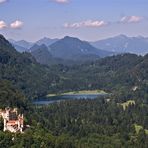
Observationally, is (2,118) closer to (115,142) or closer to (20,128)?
(20,128)

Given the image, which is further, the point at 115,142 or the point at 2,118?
the point at 115,142

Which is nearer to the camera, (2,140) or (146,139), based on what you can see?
(2,140)

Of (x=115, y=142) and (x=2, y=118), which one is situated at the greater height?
(x=2, y=118)

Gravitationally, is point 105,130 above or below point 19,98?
below

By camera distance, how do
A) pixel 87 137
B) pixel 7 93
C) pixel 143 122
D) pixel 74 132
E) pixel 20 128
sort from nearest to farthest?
pixel 20 128, pixel 87 137, pixel 74 132, pixel 7 93, pixel 143 122

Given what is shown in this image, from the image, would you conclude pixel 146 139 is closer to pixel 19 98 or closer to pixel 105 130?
pixel 105 130

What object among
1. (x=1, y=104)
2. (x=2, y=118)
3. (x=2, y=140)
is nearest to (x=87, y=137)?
(x=1, y=104)

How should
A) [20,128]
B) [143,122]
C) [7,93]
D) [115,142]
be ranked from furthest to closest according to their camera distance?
[143,122], [7,93], [115,142], [20,128]

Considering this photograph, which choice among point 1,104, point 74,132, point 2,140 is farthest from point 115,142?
point 2,140

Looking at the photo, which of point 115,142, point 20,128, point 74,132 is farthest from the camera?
point 74,132
